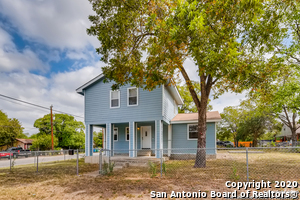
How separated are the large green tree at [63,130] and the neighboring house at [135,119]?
21.9 m

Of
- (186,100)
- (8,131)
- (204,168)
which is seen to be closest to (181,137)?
(204,168)

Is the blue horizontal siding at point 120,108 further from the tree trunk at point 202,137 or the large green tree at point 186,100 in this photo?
the large green tree at point 186,100

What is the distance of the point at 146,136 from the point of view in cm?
1567

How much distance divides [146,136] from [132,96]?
3.80m

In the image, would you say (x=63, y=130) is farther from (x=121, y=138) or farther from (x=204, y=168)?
(x=204, y=168)

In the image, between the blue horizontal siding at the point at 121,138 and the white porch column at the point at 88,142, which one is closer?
the white porch column at the point at 88,142

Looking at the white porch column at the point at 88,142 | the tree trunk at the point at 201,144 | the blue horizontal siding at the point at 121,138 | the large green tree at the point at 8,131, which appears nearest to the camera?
the tree trunk at the point at 201,144

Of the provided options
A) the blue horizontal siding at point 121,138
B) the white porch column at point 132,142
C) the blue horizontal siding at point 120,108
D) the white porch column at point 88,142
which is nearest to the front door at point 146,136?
the blue horizontal siding at point 121,138

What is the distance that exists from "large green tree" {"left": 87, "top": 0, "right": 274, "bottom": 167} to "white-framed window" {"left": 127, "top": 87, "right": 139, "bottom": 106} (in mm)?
3285

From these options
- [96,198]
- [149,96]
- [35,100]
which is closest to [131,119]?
[149,96]

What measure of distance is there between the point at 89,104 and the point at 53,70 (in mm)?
6833

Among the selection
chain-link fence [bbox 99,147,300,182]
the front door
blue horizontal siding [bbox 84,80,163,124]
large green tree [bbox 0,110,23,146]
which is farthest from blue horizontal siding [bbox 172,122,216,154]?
large green tree [bbox 0,110,23,146]

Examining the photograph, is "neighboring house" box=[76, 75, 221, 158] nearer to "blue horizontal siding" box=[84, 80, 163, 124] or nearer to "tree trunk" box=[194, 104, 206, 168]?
"blue horizontal siding" box=[84, 80, 163, 124]

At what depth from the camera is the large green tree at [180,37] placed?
6441 mm
